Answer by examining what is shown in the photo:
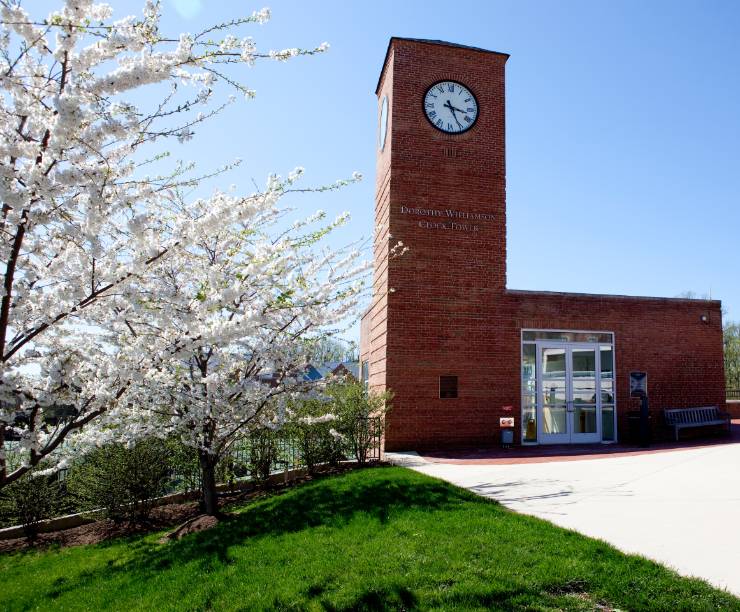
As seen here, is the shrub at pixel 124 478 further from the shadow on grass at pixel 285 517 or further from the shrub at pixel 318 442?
the shrub at pixel 318 442

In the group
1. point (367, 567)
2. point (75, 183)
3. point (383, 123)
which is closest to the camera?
point (75, 183)

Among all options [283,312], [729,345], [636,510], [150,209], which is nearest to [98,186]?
[150,209]

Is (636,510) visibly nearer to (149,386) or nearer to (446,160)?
(149,386)

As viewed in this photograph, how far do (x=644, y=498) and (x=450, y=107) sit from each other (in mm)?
10001

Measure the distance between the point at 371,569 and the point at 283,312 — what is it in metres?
2.81

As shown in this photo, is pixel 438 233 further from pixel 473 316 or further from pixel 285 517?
pixel 285 517

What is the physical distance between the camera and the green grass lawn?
3.92 meters

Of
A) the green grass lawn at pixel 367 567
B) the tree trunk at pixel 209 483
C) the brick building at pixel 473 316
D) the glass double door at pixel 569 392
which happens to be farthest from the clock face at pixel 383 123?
the green grass lawn at pixel 367 567

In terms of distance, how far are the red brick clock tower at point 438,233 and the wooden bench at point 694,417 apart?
4737 millimetres

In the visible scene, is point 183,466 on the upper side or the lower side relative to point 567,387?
lower

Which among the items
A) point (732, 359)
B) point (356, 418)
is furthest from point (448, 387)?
point (732, 359)

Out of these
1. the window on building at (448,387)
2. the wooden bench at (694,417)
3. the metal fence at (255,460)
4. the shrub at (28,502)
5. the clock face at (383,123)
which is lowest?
the shrub at (28,502)

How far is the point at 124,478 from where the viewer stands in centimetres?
834

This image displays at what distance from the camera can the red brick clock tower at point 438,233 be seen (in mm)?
12508
